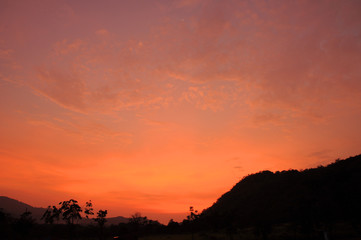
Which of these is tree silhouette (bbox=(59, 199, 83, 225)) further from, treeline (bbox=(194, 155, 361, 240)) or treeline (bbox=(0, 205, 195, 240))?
treeline (bbox=(194, 155, 361, 240))

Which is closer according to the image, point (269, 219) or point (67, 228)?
point (269, 219)

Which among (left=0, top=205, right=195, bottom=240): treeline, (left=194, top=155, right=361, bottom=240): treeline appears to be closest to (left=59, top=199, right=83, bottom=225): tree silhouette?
(left=0, top=205, right=195, bottom=240): treeline

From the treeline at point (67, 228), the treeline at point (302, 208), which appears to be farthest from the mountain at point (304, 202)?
the treeline at point (67, 228)

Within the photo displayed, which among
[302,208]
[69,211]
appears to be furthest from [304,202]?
[69,211]

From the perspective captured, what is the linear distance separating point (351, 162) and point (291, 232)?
111 m

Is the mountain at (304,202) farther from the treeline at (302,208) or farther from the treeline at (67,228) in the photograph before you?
the treeline at (67,228)

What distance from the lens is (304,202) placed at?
9581cm

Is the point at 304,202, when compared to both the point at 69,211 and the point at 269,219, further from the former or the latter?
the point at 69,211

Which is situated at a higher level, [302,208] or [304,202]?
[304,202]

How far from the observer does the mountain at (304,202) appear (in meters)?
81.5

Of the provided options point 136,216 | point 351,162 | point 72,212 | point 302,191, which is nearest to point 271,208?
point 302,191

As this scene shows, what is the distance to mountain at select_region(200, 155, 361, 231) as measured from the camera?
81.5m

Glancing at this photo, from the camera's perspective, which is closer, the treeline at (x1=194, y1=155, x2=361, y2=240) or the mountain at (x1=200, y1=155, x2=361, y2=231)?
the treeline at (x1=194, y1=155, x2=361, y2=240)

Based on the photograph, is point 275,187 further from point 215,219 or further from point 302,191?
point 215,219
